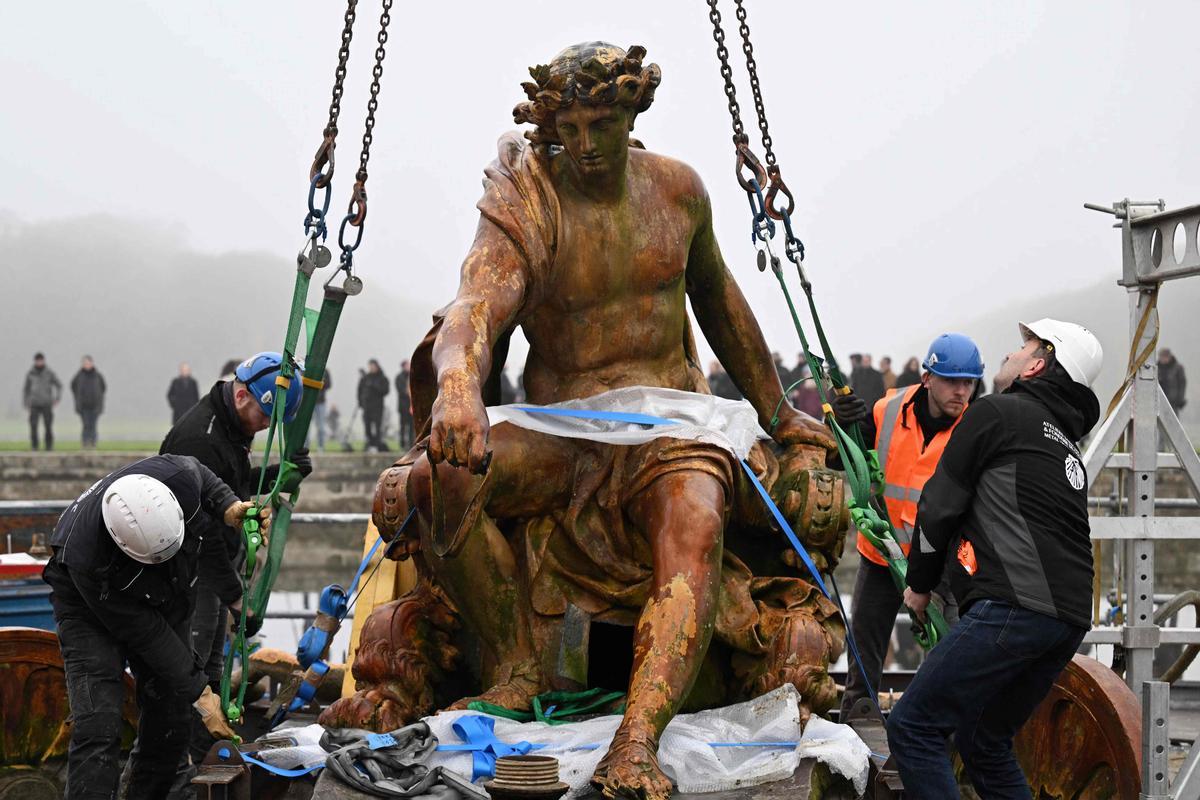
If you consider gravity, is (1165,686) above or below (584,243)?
below

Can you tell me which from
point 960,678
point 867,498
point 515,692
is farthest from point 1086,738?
point 515,692

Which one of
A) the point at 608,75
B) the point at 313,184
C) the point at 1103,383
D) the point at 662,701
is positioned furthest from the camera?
the point at 1103,383

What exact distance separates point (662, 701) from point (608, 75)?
1.75 metres

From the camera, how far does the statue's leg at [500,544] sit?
4.32 m

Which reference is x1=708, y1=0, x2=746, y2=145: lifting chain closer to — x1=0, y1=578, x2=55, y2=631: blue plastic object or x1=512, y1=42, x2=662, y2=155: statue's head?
x1=512, y1=42, x2=662, y2=155: statue's head

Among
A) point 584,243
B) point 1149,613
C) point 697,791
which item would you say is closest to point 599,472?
point 584,243

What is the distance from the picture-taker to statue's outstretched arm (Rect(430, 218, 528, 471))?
3.88 metres

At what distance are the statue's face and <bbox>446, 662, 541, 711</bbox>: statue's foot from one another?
1.48 m

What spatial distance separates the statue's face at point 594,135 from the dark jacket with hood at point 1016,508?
1.28 meters

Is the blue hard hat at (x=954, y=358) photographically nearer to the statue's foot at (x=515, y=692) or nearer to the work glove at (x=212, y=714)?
the statue's foot at (x=515, y=692)

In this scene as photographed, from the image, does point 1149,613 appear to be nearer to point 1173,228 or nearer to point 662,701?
point 1173,228

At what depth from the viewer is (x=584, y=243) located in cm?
461

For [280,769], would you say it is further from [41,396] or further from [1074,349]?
[41,396]

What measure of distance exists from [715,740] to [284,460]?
5.35 ft
